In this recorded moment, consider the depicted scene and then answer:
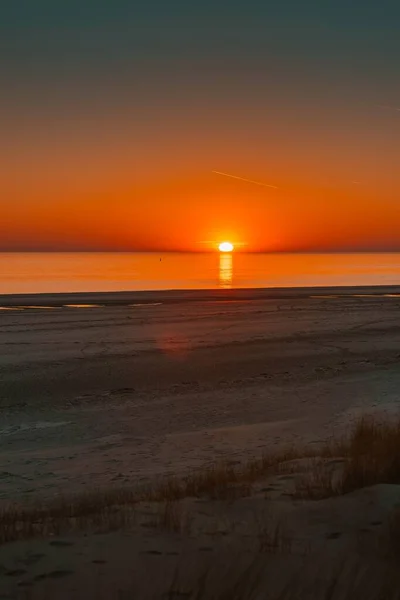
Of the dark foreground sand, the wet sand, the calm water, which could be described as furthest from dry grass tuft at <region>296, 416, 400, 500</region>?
the calm water

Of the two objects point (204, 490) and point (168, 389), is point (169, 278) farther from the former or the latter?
point (204, 490)

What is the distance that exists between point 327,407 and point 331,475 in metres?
6.41

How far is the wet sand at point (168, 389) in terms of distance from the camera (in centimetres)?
996

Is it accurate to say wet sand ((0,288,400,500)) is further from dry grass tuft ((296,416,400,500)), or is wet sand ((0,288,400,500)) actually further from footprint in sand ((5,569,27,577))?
footprint in sand ((5,569,27,577))

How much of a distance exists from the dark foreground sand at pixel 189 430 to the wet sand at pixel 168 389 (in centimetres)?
6

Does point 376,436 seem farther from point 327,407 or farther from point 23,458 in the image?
point 23,458

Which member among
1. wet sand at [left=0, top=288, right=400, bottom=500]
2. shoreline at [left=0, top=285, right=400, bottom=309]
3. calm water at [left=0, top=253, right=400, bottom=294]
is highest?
calm water at [left=0, top=253, right=400, bottom=294]

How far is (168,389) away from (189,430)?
3.84 m

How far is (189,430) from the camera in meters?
11.7

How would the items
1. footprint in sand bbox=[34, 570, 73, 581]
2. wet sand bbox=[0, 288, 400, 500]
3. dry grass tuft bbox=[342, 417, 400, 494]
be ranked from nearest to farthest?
footprint in sand bbox=[34, 570, 73, 581] < dry grass tuft bbox=[342, 417, 400, 494] < wet sand bbox=[0, 288, 400, 500]

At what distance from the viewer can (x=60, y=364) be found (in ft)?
59.8

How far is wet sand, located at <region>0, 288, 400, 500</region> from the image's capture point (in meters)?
9.96

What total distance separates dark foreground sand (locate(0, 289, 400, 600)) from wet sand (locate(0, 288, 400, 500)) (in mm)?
58

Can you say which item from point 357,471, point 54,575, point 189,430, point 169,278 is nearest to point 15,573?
point 54,575
